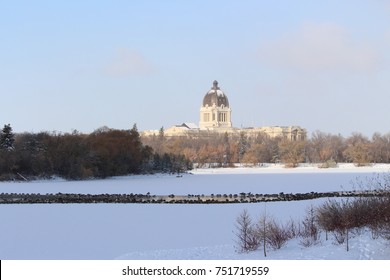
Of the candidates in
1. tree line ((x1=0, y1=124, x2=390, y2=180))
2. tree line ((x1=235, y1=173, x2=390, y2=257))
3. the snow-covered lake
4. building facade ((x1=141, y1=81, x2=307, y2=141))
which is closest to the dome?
building facade ((x1=141, y1=81, x2=307, y2=141))

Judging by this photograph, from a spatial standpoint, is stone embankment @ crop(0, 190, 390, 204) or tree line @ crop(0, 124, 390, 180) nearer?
stone embankment @ crop(0, 190, 390, 204)

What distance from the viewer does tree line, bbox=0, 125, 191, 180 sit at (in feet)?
168

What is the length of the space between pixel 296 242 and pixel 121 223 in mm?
7085

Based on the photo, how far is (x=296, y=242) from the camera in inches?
571

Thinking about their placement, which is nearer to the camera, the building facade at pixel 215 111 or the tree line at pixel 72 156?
the tree line at pixel 72 156

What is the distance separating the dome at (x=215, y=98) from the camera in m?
170

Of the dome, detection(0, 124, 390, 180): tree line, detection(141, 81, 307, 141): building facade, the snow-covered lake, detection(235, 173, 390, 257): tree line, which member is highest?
the dome

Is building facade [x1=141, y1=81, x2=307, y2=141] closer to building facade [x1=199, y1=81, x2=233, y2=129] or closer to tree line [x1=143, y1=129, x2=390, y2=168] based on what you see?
building facade [x1=199, y1=81, x2=233, y2=129]

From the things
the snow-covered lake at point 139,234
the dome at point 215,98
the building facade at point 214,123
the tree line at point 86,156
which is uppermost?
the dome at point 215,98

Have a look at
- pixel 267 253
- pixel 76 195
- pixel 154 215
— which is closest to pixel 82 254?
pixel 267 253

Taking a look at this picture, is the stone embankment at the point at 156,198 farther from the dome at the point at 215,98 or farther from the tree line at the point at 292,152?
the dome at the point at 215,98

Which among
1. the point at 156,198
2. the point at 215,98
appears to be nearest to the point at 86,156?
the point at 156,198

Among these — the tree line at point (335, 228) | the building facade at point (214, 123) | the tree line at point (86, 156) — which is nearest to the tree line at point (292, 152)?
the tree line at point (86, 156)
